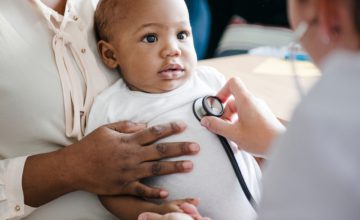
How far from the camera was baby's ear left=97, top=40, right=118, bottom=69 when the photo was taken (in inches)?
48.7

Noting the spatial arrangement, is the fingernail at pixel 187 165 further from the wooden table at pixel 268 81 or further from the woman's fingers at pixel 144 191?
the wooden table at pixel 268 81

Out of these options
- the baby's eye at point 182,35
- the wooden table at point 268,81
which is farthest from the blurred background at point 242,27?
the baby's eye at point 182,35

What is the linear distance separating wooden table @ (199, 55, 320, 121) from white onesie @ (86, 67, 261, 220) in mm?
362

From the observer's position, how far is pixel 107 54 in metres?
1.25

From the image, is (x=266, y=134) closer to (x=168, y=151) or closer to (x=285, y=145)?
(x=168, y=151)

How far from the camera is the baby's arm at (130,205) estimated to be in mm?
1022

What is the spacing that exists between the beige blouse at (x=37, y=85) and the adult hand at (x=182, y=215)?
0.29 metres

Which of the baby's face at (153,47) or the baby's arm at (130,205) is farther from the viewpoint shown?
the baby's face at (153,47)

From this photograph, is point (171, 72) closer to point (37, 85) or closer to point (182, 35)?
point (182, 35)

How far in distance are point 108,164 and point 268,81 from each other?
33.0 inches

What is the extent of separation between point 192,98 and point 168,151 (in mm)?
169

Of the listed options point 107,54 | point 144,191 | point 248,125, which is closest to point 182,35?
point 107,54

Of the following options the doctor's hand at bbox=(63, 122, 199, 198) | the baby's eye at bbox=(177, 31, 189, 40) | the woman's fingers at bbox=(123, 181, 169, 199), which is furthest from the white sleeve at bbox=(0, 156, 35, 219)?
the baby's eye at bbox=(177, 31, 189, 40)

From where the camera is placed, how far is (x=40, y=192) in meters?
1.11
